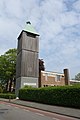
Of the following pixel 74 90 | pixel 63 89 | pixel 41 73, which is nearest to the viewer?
pixel 74 90

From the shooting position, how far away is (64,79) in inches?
2030

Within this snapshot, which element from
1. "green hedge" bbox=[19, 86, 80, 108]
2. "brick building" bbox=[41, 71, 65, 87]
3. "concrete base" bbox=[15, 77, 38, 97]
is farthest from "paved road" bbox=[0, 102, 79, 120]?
"brick building" bbox=[41, 71, 65, 87]

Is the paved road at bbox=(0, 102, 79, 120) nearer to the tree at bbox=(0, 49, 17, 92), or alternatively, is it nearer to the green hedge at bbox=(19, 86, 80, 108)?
the green hedge at bbox=(19, 86, 80, 108)

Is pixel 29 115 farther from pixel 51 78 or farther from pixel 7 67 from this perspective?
pixel 7 67

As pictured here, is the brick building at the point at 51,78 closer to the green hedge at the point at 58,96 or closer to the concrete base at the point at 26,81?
the concrete base at the point at 26,81

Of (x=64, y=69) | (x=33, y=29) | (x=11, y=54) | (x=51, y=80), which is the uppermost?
(x=33, y=29)

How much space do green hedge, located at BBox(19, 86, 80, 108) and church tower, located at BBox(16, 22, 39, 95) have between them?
9.17 m

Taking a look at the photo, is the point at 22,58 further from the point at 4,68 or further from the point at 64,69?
the point at 64,69

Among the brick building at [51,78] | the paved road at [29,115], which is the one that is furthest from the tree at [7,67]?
the paved road at [29,115]

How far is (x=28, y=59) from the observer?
3928 centimetres

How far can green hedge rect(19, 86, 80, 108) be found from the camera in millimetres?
17484

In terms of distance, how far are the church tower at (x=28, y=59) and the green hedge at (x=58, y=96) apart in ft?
30.1

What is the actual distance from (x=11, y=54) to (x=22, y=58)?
15.4 meters

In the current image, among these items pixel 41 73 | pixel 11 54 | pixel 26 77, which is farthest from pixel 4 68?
pixel 26 77
